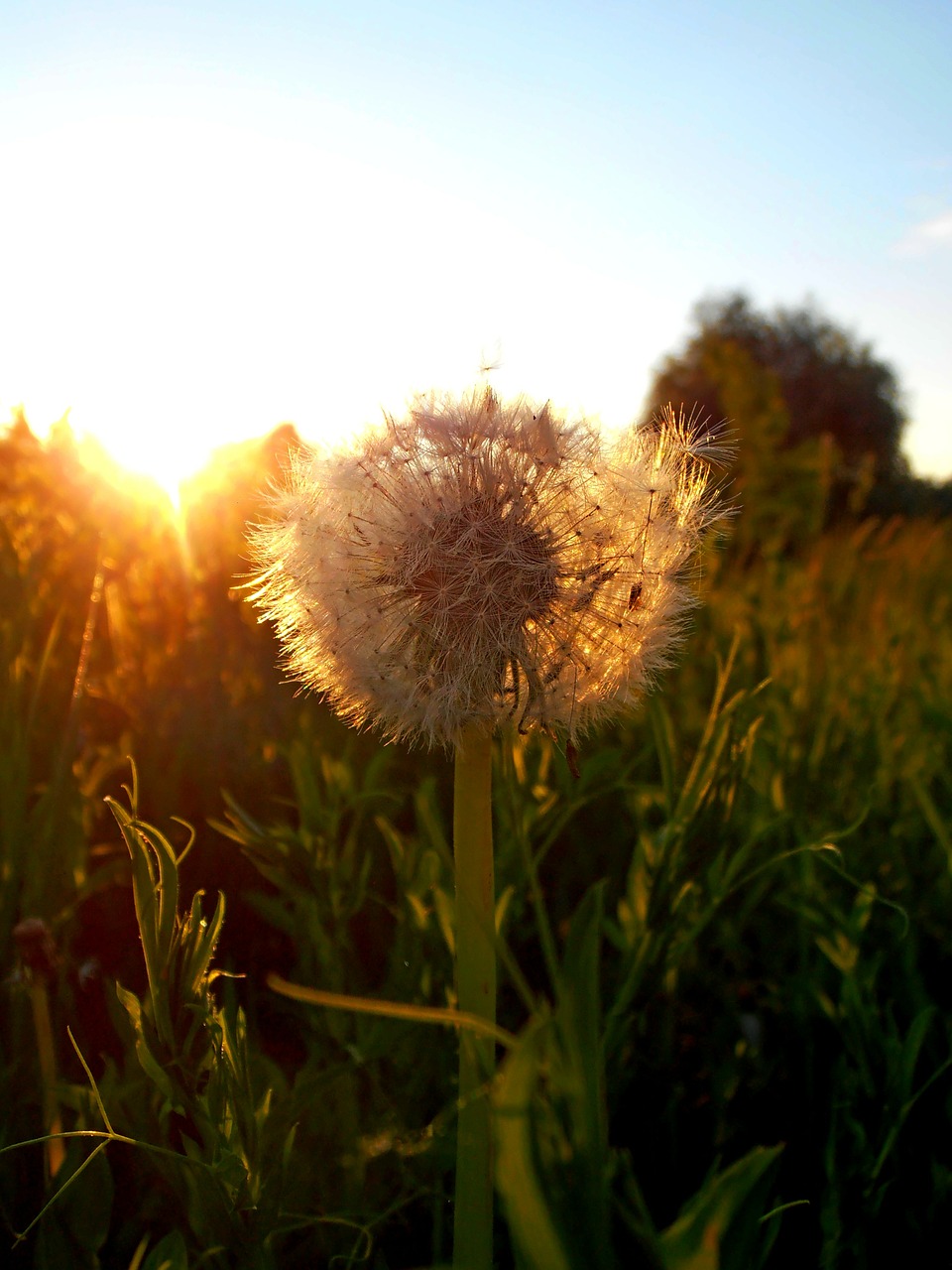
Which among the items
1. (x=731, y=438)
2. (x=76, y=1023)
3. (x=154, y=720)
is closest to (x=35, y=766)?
(x=154, y=720)

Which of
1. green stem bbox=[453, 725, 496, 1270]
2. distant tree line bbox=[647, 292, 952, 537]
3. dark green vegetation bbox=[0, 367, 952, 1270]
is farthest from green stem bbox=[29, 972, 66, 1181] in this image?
distant tree line bbox=[647, 292, 952, 537]

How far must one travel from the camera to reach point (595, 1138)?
1.72 ft

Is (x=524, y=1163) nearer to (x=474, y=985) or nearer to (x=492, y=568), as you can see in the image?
(x=474, y=985)

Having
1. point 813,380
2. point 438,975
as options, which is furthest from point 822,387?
point 438,975

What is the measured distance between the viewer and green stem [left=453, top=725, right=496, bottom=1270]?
0.82 metres

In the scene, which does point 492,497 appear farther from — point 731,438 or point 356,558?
point 731,438

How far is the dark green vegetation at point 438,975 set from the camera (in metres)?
0.81

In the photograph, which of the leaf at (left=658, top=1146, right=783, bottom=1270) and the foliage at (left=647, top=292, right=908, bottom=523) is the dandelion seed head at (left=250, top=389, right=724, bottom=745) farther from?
the foliage at (left=647, top=292, right=908, bottom=523)

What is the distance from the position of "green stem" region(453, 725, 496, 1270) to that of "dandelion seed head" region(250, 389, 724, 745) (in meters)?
0.11

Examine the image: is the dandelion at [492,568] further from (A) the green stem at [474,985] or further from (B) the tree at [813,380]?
(B) the tree at [813,380]

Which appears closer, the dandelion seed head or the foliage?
the dandelion seed head

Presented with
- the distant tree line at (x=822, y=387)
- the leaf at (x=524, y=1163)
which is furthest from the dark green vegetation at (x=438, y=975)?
the distant tree line at (x=822, y=387)

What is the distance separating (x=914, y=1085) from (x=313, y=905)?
90 cm

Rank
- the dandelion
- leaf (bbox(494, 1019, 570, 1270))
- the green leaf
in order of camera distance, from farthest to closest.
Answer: the dandelion → the green leaf → leaf (bbox(494, 1019, 570, 1270))
